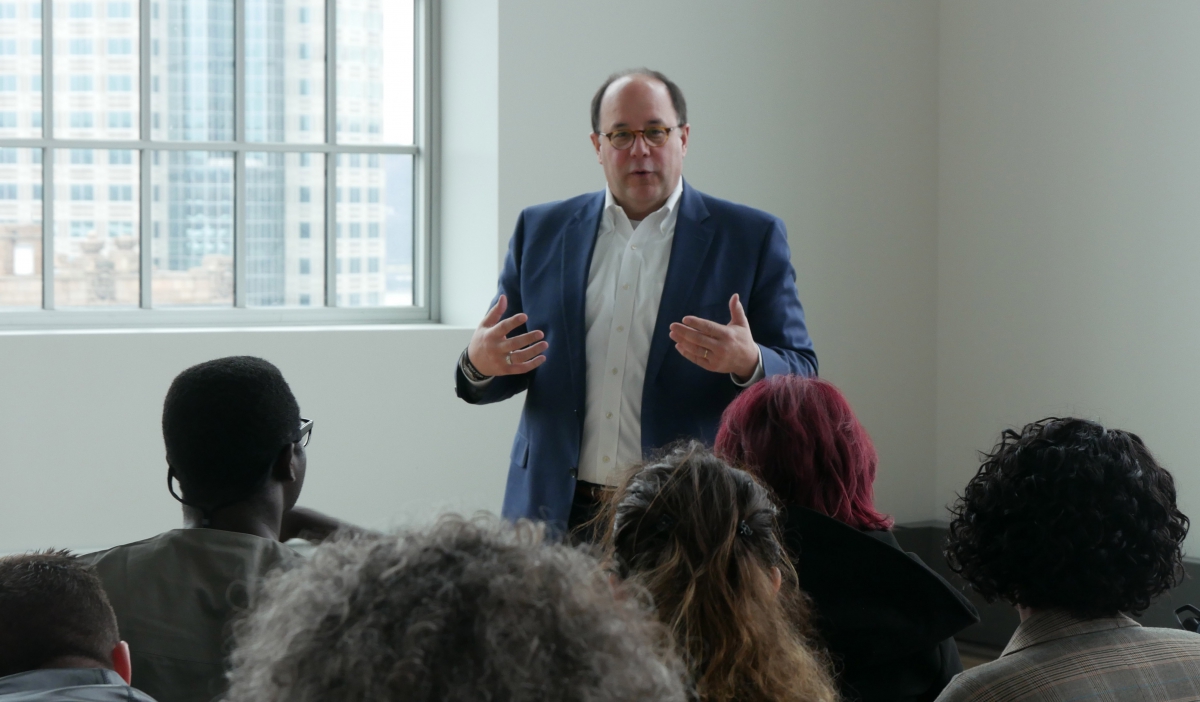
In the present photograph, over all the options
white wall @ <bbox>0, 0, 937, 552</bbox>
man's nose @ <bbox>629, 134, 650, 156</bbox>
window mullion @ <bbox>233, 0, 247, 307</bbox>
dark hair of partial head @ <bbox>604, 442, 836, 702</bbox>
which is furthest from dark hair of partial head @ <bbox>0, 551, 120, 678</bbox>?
window mullion @ <bbox>233, 0, 247, 307</bbox>

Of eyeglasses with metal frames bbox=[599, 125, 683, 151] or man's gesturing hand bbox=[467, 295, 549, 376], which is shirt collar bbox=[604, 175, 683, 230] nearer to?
eyeglasses with metal frames bbox=[599, 125, 683, 151]

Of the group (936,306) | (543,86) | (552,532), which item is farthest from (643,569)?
(936,306)

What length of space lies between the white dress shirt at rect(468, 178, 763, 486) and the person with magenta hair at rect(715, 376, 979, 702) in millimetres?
578

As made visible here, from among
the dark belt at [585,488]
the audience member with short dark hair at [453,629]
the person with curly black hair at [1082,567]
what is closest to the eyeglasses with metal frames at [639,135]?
the dark belt at [585,488]

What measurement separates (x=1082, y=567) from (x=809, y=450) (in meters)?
0.44

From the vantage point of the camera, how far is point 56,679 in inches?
43.8

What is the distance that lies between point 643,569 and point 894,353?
144 inches

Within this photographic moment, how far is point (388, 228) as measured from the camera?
4203 mm

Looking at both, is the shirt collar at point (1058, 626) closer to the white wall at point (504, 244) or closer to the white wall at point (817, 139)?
the white wall at point (504, 244)

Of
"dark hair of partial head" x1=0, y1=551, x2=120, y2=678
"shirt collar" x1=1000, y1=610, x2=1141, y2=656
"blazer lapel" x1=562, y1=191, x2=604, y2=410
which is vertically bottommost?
"shirt collar" x1=1000, y1=610, x2=1141, y2=656

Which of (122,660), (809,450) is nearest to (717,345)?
(809,450)

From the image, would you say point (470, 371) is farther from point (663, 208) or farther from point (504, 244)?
point (504, 244)

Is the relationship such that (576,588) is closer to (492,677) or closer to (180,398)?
(492,677)

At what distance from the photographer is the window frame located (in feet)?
12.1
